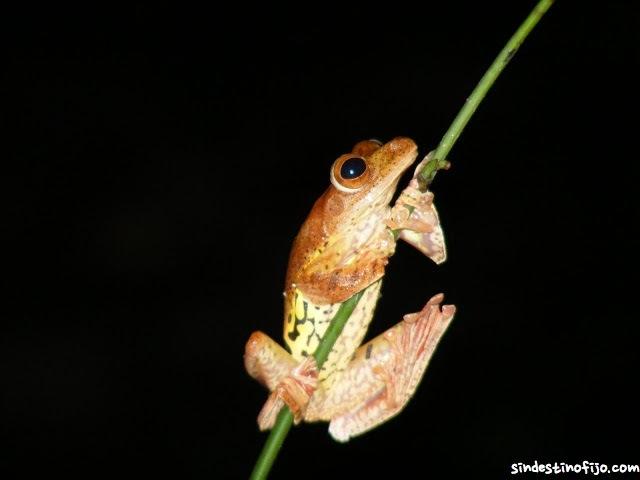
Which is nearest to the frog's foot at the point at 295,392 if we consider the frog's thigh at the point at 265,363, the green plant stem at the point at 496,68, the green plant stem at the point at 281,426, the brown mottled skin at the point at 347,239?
the frog's thigh at the point at 265,363

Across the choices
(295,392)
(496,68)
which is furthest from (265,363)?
(496,68)

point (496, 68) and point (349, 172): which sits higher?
point (349, 172)

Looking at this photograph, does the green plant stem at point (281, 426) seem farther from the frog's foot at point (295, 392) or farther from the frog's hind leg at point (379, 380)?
the frog's hind leg at point (379, 380)

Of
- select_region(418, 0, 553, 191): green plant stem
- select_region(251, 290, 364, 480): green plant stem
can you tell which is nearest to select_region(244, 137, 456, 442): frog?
select_region(251, 290, 364, 480): green plant stem

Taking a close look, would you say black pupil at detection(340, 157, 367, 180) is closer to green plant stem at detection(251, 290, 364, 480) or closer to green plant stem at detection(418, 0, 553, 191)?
green plant stem at detection(251, 290, 364, 480)

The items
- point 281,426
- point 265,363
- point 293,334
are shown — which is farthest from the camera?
point 293,334

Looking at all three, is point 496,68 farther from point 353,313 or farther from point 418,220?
point 353,313

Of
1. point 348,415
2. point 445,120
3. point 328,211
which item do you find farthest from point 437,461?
point 328,211

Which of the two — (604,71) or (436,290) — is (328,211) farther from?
(604,71)
